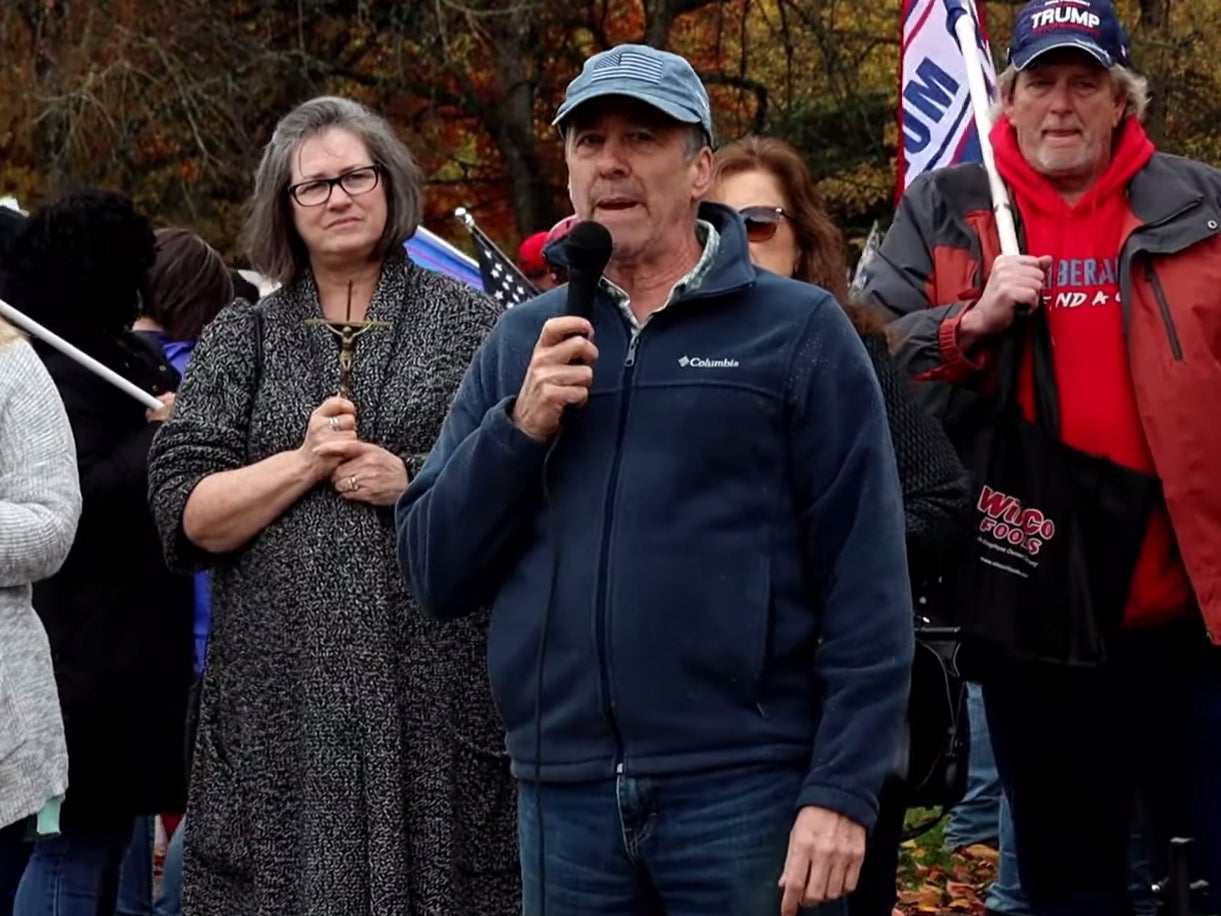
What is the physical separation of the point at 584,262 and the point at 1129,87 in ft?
6.58

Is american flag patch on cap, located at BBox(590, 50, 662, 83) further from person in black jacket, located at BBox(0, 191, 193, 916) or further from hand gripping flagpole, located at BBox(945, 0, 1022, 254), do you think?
person in black jacket, located at BBox(0, 191, 193, 916)

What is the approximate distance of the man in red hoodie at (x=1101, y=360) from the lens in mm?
4578

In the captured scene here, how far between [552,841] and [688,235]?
96 cm

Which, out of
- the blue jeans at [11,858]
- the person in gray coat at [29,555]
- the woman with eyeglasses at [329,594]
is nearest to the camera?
the woman with eyeglasses at [329,594]

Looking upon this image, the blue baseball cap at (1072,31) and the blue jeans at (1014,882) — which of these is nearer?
the blue baseball cap at (1072,31)

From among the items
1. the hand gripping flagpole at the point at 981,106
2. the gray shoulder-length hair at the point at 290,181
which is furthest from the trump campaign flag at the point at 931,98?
the gray shoulder-length hair at the point at 290,181

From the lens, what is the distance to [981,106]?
5352 mm

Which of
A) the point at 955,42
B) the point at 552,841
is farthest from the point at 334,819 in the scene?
the point at 955,42

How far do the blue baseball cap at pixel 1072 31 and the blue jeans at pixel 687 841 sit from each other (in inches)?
79.1

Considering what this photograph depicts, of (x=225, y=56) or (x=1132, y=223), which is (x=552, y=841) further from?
(x=225, y=56)

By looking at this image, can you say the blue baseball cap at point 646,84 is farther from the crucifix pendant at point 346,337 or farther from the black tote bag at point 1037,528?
the black tote bag at point 1037,528

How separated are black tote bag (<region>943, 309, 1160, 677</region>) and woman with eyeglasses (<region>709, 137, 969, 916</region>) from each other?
0.19m

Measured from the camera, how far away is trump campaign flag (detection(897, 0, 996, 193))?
6594 mm

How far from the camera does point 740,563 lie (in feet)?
10.9
